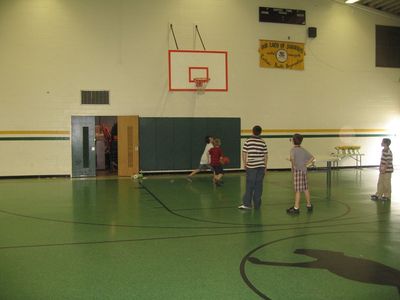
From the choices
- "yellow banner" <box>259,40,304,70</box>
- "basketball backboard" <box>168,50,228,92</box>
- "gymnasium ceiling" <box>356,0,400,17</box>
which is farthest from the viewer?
"gymnasium ceiling" <box>356,0,400,17</box>

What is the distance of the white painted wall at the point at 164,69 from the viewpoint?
52.0 feet

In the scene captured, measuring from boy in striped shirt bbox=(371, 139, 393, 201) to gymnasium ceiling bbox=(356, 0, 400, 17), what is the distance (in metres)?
11.7

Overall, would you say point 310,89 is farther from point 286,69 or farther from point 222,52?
point 222,52

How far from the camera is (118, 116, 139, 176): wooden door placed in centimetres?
1655

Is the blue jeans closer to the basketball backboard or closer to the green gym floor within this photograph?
the green gym floor

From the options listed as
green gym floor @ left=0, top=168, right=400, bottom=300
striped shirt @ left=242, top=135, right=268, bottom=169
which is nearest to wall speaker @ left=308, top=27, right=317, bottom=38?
green gym floor @ left=0, top=168, right=400, bottom=300

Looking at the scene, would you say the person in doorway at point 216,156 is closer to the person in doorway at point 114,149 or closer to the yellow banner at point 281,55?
the person in doorway at point 114,149

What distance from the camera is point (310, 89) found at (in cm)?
1847

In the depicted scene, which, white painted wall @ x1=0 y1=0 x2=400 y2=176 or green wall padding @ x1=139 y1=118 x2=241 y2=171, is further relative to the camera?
green wall padding @ x1=139 y1=118 x2=241 y2=171

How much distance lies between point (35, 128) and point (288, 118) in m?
10.6

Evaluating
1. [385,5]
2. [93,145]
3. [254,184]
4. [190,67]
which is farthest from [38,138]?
[385,5]

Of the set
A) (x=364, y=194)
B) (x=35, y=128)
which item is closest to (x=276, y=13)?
(x=364, y=194)

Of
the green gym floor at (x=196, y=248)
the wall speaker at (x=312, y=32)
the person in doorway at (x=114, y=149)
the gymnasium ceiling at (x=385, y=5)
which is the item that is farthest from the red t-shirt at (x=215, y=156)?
the gymnasium ceiling at (x=385, y=5)

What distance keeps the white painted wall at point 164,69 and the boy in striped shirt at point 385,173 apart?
8.42m
